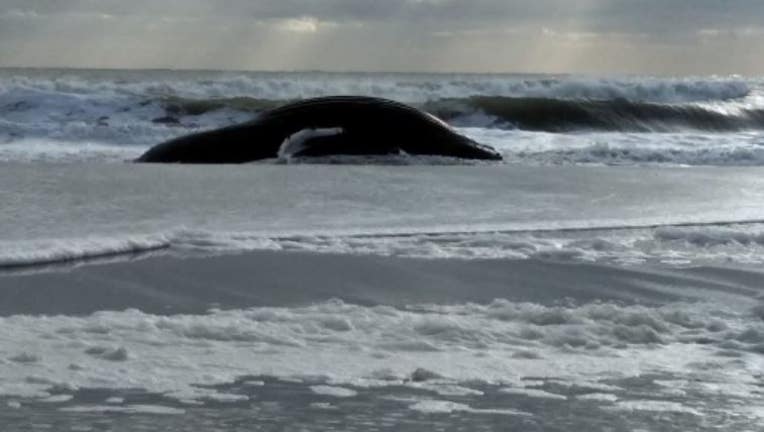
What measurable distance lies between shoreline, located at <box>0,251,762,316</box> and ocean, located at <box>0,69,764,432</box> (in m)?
0.02

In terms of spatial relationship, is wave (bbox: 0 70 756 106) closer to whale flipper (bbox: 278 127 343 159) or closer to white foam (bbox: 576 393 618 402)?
whale flipper (bbox: 278 127 343 159)

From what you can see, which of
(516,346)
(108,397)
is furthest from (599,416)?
(108,397)

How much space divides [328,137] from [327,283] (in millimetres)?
10160

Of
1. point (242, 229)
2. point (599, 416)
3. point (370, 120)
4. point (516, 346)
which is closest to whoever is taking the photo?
point (599, 416)

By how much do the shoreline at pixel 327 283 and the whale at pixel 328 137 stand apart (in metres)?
8.70

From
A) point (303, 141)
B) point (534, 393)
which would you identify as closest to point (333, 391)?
point (534, 393)

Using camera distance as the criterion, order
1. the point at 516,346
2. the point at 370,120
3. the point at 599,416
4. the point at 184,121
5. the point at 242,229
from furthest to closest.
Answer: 1. the point at 184,121
2. the point at 370,120
3. the point at 242,229
4. the point at 516,346
5. the point at 599,416

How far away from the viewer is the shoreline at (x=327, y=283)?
675 cm

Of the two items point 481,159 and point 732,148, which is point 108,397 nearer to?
point 481,159

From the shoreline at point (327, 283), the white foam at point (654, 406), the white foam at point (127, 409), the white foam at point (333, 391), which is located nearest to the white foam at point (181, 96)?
the shoreline at point (327, 283)

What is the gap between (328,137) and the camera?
17.4 meters

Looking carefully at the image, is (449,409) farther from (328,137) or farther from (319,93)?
(319,93)

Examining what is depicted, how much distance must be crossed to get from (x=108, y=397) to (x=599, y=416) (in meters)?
1.65

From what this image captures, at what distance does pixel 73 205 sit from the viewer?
10633mm
